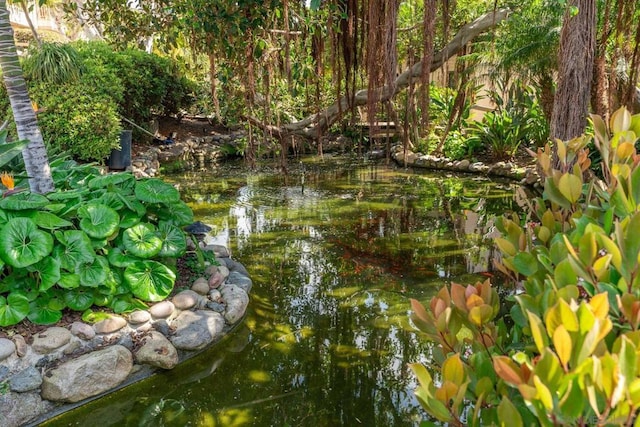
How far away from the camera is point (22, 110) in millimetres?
2938

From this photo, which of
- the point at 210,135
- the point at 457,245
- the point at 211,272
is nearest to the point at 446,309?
the point at 211,272

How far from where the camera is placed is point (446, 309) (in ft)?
3.27

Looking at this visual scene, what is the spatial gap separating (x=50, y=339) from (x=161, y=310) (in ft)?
1.89

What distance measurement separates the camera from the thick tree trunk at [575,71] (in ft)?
11.5

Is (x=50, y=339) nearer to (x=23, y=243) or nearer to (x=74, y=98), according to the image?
(x=23, y=243)

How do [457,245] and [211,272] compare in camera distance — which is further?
[457,245]

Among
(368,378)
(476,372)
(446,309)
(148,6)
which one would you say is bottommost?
(368,378)

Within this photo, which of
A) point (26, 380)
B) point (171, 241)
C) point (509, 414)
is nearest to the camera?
point (509, 414)

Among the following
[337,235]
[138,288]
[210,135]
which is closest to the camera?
[138,288]

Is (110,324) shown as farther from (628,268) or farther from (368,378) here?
(628,268)

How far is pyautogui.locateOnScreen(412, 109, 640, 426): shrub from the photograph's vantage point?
689mm

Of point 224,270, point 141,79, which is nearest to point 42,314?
point 224,270

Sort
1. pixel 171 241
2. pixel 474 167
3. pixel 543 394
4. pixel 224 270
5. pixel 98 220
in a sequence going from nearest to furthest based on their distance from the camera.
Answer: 1. pixel 543 394
2. pixel 98 220
3. pixel 171 241
4. pixel 224 270
5. pixel 474 167

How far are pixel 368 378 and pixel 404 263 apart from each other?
1.73m
